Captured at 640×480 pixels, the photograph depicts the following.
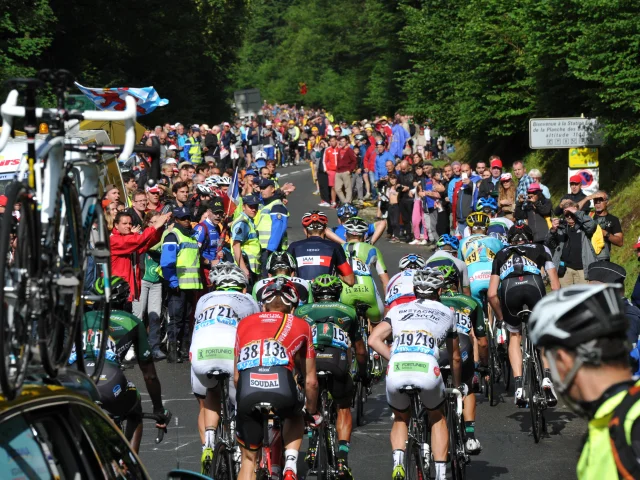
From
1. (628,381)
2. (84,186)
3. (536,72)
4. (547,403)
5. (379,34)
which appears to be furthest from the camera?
(379,34)

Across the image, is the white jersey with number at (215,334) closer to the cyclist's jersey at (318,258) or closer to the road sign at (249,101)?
the cyclist's jersey at (318,258)

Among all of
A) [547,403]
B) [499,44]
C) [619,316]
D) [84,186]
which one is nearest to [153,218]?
[547,403]

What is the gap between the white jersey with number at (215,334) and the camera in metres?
9.29

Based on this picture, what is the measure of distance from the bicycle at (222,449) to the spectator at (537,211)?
8.80 meters

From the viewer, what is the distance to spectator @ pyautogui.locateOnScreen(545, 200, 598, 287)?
1576 cm

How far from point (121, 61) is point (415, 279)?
4148 cm

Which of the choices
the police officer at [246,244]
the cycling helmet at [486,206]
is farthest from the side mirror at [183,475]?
the cycling helmet at [486,206]

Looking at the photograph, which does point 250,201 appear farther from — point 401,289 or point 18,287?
point 18,287

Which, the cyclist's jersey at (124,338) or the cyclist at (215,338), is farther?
the cyclist at (215,338)

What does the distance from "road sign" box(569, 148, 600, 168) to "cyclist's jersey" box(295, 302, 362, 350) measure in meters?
11.6

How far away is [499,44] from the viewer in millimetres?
29609

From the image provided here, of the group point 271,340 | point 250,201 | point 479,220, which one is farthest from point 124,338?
point 250,201

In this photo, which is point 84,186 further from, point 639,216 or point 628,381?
point 639,216

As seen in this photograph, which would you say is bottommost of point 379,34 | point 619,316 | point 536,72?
point 619,316
